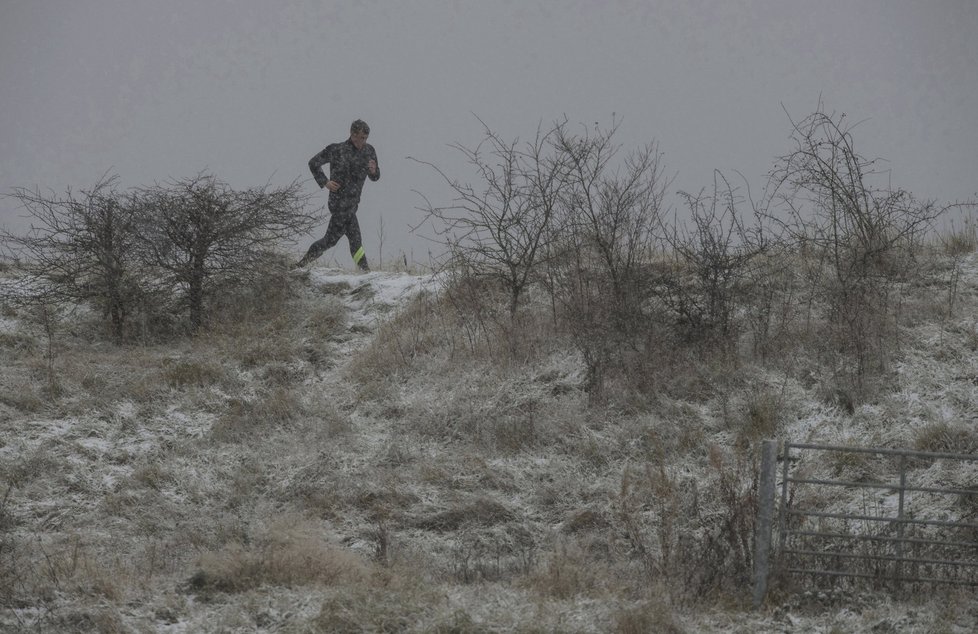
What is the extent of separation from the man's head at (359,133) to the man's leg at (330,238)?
104 centimetres

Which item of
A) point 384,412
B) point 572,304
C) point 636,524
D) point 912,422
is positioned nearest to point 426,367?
point 384,412

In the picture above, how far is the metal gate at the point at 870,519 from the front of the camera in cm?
585

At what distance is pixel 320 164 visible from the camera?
13289 millimetres

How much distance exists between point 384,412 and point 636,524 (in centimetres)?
344

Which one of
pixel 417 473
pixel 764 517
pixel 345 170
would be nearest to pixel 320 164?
pixel 345 170

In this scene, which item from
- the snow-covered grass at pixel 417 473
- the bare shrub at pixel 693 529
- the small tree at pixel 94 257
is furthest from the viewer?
the small tree at pixel 94 257

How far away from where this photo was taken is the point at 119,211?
12.8m

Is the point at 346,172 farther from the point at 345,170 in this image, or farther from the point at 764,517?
the point at 764,517

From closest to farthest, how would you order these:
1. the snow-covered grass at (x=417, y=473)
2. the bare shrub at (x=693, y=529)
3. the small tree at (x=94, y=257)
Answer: the snow-covered grass at (x=417, y=473)
the bare shrub at (x=693, y=529)
the small tree at (x=94, y=257)

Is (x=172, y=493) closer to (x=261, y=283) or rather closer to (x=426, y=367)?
(x=426, y=367)

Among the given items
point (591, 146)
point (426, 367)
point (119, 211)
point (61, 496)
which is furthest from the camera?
point (119, 211)

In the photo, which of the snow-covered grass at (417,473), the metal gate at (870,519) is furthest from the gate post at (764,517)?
the snow-covered grass at (417,473)

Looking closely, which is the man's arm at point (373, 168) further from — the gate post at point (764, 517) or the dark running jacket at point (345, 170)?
the gate post at point (764, 517)

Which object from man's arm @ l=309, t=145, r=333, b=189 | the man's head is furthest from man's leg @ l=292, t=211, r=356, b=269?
the man's head
